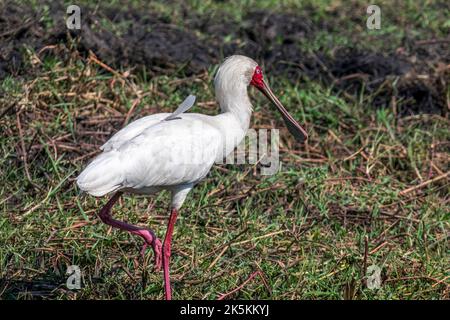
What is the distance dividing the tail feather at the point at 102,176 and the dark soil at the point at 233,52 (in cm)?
267

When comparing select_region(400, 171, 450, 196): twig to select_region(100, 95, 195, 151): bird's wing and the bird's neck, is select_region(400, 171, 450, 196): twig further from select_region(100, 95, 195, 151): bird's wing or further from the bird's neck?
select_region(100, 95, 195, 151): bird's wing

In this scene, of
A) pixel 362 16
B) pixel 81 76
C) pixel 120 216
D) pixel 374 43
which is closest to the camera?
pixel 120 216

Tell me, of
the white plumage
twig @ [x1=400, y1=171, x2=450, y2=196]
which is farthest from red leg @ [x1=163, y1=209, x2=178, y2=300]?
twig @ [x1=400, y1=171, x2=450, y2=196]

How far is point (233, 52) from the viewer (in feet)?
30.8

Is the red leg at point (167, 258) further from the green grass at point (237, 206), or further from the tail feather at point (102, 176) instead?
the tail feather at point (102, 176)

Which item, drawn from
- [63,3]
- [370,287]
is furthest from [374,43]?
[370,287]

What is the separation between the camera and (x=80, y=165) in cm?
741

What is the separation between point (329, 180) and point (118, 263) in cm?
201

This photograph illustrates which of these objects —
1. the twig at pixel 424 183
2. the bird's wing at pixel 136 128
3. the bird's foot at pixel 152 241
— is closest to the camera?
the bird's wing at pixel 136 128

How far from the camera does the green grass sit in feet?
20.2

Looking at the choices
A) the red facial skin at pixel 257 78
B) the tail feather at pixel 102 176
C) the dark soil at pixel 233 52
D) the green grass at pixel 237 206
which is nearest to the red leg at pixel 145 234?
the green grass at pixel 237 206

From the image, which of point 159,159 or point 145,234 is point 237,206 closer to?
point 145,234

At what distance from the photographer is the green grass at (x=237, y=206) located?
6.16m
